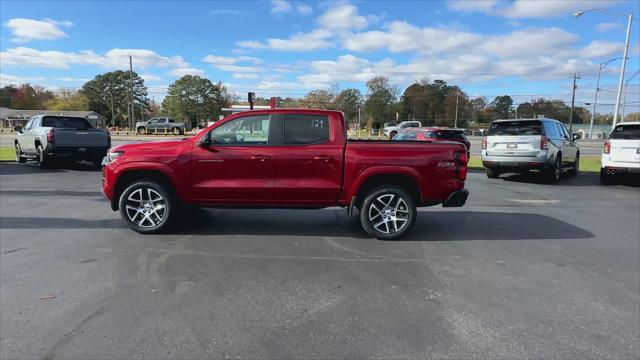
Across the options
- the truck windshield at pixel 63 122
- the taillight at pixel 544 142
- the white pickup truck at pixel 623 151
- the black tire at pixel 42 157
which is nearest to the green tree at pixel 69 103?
the truck windshield at pixel 63 122

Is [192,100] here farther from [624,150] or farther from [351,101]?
[624,150]

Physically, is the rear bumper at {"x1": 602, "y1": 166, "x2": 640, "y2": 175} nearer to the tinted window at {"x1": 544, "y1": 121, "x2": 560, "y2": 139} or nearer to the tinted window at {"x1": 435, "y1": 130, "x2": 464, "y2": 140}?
the tinted window at {"x1": 544, "y1": 121, "x2": 560, "y2": 139}

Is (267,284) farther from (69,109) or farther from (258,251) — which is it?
(69,109)

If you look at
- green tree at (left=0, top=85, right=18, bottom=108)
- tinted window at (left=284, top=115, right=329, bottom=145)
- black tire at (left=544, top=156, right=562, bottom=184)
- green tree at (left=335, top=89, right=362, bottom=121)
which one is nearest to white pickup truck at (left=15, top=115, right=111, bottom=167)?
tinted window at (left=284, top=115, right=329, bottom=145)

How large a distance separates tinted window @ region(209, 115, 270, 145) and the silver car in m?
8.94

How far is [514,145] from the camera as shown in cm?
1233

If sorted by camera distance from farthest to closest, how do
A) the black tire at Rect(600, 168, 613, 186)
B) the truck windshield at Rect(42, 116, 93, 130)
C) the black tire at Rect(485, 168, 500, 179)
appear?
the truck windshield at Rect(42, 116, 93, 130) → the black tire at Rect(485, 168, 500, 179) → the black tire at Rect(600, 168, 613, 186)

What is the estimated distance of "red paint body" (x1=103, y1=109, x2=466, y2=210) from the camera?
592cm

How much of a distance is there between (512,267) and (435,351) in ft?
7.70

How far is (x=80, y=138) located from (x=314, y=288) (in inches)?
504

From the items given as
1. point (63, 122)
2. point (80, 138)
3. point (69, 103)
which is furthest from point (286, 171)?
point (69, 103)

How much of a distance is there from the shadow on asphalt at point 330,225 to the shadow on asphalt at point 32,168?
24.6 ft

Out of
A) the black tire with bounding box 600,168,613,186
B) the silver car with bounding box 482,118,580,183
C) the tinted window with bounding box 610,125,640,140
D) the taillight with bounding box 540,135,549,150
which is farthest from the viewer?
the black tire with bounding box 600,168,613,186

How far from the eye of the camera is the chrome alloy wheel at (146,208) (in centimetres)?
609
